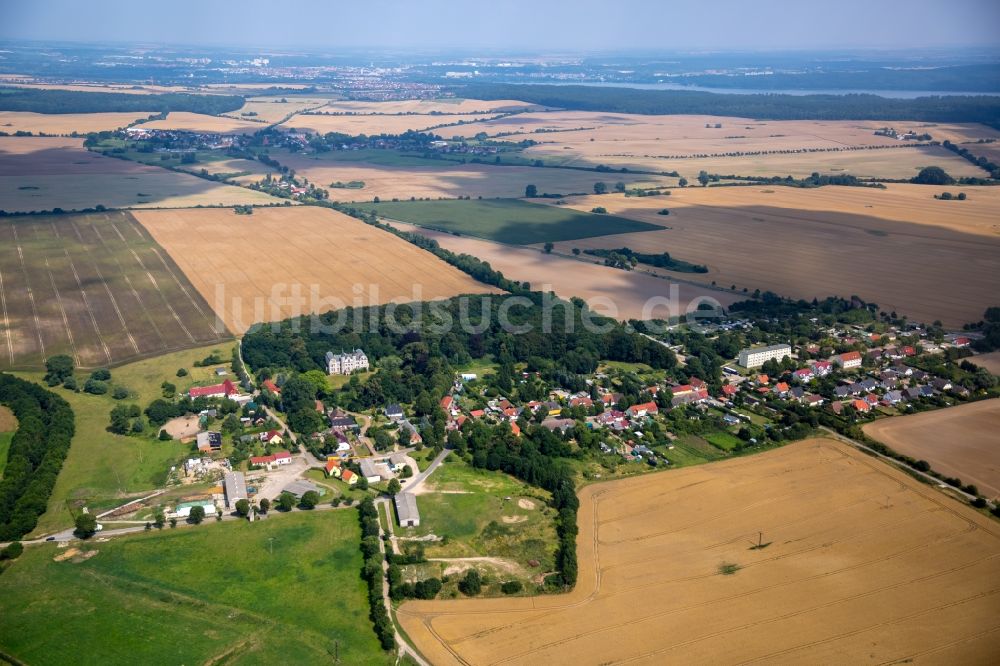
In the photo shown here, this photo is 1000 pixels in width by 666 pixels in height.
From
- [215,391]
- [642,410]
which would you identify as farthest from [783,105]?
[215,391]

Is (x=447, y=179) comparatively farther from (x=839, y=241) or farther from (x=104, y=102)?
(x=104, y=102)

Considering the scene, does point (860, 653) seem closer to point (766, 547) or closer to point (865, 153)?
point (766, 547)

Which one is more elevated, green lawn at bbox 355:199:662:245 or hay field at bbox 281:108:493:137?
hay field at bbox 281:108:493:137

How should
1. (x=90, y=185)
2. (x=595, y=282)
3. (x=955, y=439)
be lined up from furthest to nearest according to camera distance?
1. (x=90, y=185)
2. (x=595, y=282)
3. (x=955, y=439)

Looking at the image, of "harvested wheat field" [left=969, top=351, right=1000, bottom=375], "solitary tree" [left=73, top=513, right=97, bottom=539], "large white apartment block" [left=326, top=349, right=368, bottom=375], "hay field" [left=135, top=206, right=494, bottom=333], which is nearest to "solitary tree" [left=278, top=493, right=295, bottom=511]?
"solitary tree" [left=73, top=513, right=97, bottom=539]

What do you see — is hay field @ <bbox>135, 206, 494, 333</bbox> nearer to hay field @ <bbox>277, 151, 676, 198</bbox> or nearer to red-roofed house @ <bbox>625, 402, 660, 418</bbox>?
hay field @ <bbox>277, 151, 676, 198</bbox>

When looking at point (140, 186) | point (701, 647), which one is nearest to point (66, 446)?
point (701, 647)
